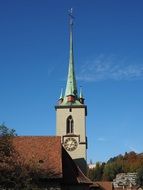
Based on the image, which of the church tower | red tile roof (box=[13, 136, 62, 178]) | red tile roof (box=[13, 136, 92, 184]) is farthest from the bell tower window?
red tile roof (box=[13, 136, 62, 178])

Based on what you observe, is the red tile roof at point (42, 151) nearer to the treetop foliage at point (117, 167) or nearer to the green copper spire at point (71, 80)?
the green copper spire at point (71, 80)

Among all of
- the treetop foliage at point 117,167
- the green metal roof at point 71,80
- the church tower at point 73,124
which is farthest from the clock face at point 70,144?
the treetop foliage at point 117,167

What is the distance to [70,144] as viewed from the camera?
59031 mm

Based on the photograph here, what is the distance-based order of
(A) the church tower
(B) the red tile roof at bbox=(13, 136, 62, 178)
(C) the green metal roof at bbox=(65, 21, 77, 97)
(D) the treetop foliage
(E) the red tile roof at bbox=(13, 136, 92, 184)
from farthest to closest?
(D) the treetop foliage < (C) the green metal roof at bbox=(65, 21, 77, 97) < (A) the church tower < (E) the red tile roof at bbox=(13, 136, 92, 184) < (B) the red tile roof at bbox=(13, 136, 62, 178)

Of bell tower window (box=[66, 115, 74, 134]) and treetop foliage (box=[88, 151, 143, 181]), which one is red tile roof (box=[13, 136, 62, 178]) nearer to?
bell tower window (box=[66, 115, 74, 134])

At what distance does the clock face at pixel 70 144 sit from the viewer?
58719 mm

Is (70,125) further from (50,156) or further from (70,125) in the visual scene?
(50,156)

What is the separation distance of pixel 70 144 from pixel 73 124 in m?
2.86

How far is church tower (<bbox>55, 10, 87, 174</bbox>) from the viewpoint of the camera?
5871 centimetres

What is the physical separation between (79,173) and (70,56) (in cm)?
2424

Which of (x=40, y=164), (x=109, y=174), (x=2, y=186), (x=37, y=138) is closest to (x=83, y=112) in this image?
(x=37, y=138)

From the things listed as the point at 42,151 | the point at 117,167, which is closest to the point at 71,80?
the point at 42,151

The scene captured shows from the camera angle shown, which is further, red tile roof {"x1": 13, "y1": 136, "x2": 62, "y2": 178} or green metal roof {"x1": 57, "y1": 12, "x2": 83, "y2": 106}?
green metal roof {"x1": 57, "y1": 12, "x2": 83, "y2": 106}

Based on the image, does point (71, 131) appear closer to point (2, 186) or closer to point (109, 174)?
point (2, 186)
